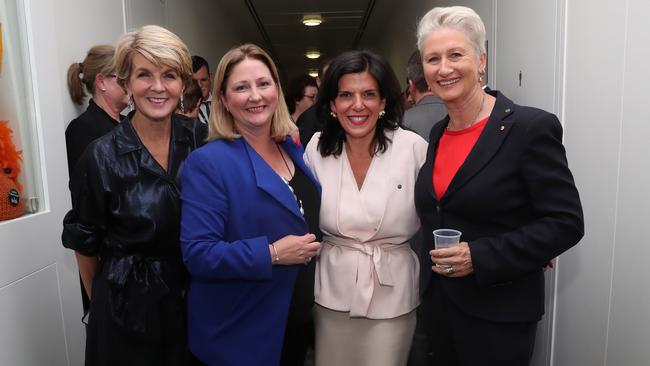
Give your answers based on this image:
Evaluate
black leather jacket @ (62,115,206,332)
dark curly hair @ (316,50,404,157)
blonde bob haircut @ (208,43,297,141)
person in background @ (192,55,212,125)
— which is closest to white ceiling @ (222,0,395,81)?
person in background @ (192,55,212,125)

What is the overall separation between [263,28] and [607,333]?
827cm

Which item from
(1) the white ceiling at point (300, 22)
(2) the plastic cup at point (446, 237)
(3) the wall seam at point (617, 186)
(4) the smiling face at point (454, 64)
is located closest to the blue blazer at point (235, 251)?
(2) the plastic cup at point (446, 237)

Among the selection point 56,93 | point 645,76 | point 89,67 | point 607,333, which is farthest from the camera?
point 89,67

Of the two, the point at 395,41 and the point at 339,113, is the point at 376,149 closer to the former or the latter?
the point at 339,113

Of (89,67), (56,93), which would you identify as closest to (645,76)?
(56,93)

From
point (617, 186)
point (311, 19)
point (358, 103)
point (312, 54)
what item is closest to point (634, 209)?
point (617, 186)

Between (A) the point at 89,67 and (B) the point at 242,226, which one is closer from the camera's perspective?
(B) the point at 242,226

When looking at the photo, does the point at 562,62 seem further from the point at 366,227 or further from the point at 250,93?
the point at 250,93

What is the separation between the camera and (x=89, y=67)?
2510 millimetres

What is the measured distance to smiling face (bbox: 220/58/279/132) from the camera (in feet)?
5.30

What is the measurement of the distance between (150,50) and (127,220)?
56 centimetres

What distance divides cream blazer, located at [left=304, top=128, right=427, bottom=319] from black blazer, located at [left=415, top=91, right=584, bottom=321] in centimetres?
17

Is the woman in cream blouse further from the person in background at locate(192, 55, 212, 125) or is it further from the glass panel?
the person in background at locate(192, 55, 212, 125)

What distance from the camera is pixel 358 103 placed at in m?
1.76
